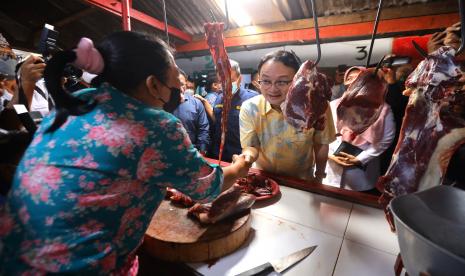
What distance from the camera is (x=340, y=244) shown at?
1.32 meters

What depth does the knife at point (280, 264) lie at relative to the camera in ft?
3.66

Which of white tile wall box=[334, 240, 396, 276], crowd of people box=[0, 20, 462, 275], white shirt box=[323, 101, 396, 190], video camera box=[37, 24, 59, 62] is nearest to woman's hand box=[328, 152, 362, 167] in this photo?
white shirt box=[323, 101, 396, 190]

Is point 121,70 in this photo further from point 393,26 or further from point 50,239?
point 393,26

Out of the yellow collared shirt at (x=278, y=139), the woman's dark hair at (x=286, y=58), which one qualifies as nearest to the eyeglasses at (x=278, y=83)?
the woman's dark hair at (x=286, y=58)

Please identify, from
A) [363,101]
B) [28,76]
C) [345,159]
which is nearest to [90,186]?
[363,101]

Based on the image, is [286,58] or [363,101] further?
[286,58]

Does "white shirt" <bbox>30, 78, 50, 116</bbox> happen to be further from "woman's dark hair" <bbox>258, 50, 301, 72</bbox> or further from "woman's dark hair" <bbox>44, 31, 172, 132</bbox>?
"woman's dark hair" <bbox>258, 50, 301, 72</bbox>

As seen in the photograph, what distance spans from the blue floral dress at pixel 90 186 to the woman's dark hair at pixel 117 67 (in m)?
0.05

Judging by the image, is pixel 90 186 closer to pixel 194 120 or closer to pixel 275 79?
pixel 275 79

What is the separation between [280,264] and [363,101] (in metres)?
1.18

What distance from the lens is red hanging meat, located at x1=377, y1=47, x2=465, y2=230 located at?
1238 mm

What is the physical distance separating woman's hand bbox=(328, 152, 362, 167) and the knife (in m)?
1.78

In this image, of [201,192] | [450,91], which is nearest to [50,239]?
[201,192]

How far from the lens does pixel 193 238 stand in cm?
128
